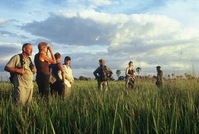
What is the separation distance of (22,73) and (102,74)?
629cm

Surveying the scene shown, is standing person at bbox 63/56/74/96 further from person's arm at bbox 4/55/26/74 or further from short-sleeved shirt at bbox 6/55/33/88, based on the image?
person's arm at bbox 4/55/26/74

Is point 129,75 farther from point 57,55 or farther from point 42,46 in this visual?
point 42,46

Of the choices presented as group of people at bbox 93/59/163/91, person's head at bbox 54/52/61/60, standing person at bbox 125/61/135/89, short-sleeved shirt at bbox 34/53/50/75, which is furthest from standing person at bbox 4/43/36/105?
standing person at bbox 125/61/135/89

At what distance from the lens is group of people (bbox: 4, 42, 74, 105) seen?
7.45 meters

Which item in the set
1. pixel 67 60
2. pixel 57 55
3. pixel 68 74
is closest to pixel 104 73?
pixel 67 60

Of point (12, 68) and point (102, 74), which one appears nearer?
point (12, 68)

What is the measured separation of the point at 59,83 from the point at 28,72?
6.02 feet

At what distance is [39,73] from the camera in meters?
8.48

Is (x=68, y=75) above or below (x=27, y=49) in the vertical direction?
below

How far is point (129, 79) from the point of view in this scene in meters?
14.2

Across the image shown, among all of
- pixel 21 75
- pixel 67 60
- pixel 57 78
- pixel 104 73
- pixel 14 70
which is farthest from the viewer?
pixel 104 73

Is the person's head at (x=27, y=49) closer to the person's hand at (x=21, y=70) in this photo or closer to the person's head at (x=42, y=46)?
the person's hand at (x=21, y=70)

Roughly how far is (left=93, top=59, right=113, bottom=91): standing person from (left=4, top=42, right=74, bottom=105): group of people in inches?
145

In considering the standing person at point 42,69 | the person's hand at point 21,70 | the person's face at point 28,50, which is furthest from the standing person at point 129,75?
the person's hand at point 21,70
